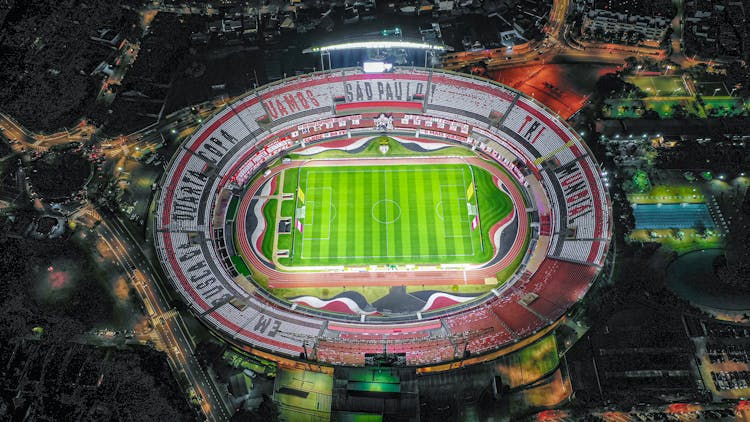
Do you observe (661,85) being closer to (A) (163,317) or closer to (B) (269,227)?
(B) (269,227)

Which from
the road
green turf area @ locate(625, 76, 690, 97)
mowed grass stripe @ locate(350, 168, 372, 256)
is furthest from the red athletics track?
green turf area @ locate(625, 76, 690, 97)

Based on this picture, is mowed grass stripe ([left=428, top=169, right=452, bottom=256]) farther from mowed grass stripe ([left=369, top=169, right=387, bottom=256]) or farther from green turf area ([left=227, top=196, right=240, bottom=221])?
green turf area ([left=227, top=196, right=240, bottom=221])

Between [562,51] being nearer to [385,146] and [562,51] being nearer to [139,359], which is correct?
[385,146]

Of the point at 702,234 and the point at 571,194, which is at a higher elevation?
the point at 571,194

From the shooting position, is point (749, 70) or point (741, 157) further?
point (749, 70)

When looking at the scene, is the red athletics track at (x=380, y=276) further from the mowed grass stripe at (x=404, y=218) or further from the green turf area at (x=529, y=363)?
the green turf area at (x=529, y=363)

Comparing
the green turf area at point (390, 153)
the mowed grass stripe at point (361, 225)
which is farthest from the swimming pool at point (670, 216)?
the mowed grass stripe at point (361, 225)

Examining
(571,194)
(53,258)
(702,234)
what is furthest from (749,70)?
(53,258)
